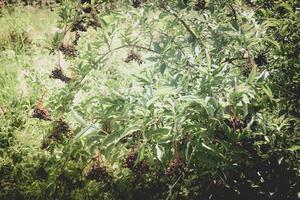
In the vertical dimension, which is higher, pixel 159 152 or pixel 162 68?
pixel 162 68

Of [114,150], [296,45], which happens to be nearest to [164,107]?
[114,150]

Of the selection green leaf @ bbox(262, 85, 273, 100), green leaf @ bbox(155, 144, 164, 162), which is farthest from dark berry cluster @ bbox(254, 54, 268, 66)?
green leaf @ bbox(155, 144, 164, 162)

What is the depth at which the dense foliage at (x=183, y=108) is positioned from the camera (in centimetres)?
195

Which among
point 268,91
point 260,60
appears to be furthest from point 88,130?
point 260,60

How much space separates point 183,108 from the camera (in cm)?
187

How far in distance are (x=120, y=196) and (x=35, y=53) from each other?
3.06 meters

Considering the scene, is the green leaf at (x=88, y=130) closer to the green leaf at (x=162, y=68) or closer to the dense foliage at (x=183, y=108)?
the dense foliage at (x=183, y=108)

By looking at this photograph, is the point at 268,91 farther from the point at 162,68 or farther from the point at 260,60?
the point at 162,68

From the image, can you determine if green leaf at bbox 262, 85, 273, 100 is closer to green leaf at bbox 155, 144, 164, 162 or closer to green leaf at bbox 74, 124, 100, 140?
green leaf at bbox 155, 144, 164, 162

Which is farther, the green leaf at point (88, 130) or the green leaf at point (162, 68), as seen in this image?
the green leaf at point (162, 68)

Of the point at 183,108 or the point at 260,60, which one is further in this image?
the point at 260,60

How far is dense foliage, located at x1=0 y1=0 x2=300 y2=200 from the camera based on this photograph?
6.41ft

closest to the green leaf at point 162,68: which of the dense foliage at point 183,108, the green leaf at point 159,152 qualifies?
the dense foliage at point 183,108

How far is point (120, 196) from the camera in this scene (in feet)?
11.1
